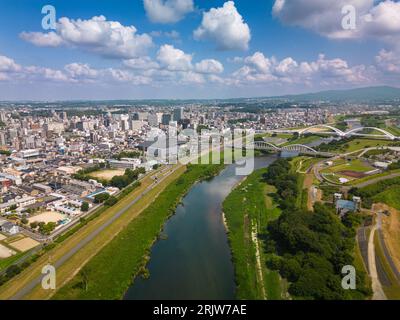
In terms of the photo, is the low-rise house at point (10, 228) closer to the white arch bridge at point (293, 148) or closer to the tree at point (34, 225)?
the tree at point (34, 225)

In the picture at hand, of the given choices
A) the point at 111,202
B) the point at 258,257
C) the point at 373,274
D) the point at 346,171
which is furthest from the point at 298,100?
the point at 373,274

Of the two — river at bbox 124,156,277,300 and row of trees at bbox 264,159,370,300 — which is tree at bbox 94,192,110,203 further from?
row of trees at bbox 264,159,370,300

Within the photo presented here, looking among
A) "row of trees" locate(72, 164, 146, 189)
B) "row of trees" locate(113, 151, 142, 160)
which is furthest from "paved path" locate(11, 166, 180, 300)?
"row of trees" locate(113, 151, 142, 160)

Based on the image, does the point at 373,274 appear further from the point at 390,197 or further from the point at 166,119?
the point at 166,119

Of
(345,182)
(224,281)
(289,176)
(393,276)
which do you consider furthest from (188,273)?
(345,182)

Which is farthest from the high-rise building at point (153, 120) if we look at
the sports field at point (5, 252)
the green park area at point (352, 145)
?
the sports field at point (5, 252)
